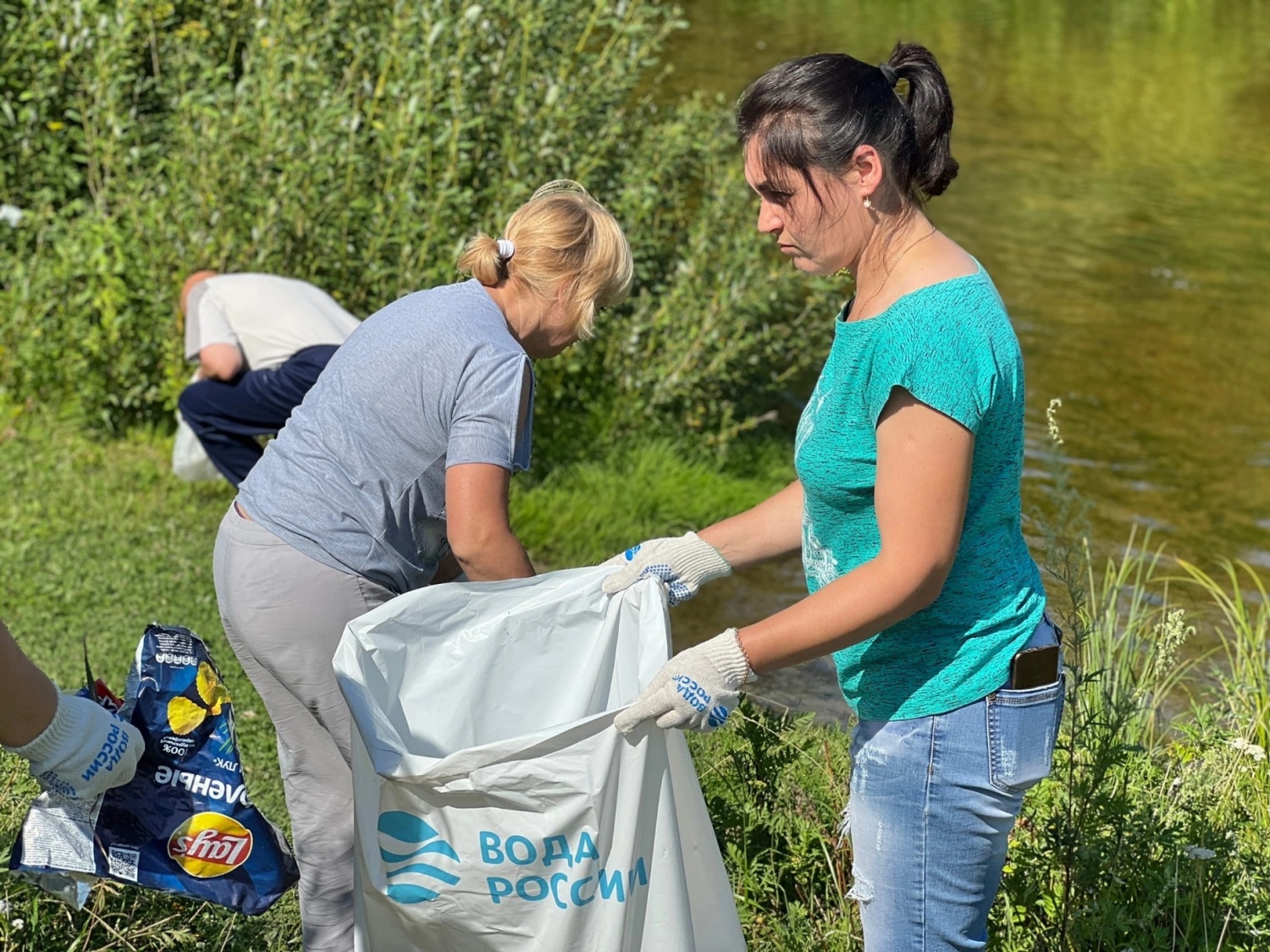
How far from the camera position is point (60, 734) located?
7.85ft

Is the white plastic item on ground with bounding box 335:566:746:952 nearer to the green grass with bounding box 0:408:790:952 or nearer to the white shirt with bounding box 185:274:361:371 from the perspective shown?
the green grass with bounding box 0:408:790:952

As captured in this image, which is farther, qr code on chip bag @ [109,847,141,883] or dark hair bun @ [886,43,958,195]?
qr code on chip bag @ [109,847,141,883]

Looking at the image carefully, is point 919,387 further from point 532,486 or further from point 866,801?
point 532,486

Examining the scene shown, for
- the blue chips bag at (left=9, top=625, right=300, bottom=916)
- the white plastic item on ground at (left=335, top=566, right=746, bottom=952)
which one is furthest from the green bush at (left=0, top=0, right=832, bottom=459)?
the white plastic item on ground at (left=335, top=566, right=746, bottom=952)

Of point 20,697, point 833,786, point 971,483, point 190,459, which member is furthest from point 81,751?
point 190,459

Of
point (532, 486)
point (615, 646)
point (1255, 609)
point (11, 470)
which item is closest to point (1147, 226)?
point (1255, 609)

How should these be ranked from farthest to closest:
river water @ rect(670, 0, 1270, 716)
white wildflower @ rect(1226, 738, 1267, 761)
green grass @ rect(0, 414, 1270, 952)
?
1. river water @ rect(670, 0, 1270, 716)
2. white wildflower @ rect(1226, 738, 1267, 761)
3. green grass @ rect(0, 414, 1270, 952)

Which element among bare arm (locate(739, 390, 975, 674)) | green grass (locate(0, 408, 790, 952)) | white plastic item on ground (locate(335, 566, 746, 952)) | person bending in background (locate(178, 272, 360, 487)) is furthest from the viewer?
person bending in background (locate(178, 272, 360, 487))

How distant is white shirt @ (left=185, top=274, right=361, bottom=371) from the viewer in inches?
200

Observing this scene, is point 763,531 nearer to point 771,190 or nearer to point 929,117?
point 771,190

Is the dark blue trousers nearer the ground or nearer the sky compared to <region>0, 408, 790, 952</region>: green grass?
nearer the sky

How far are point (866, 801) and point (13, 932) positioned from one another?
64.0 inches

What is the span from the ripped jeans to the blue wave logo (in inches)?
25.9

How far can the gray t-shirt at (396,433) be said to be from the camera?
2588mm
